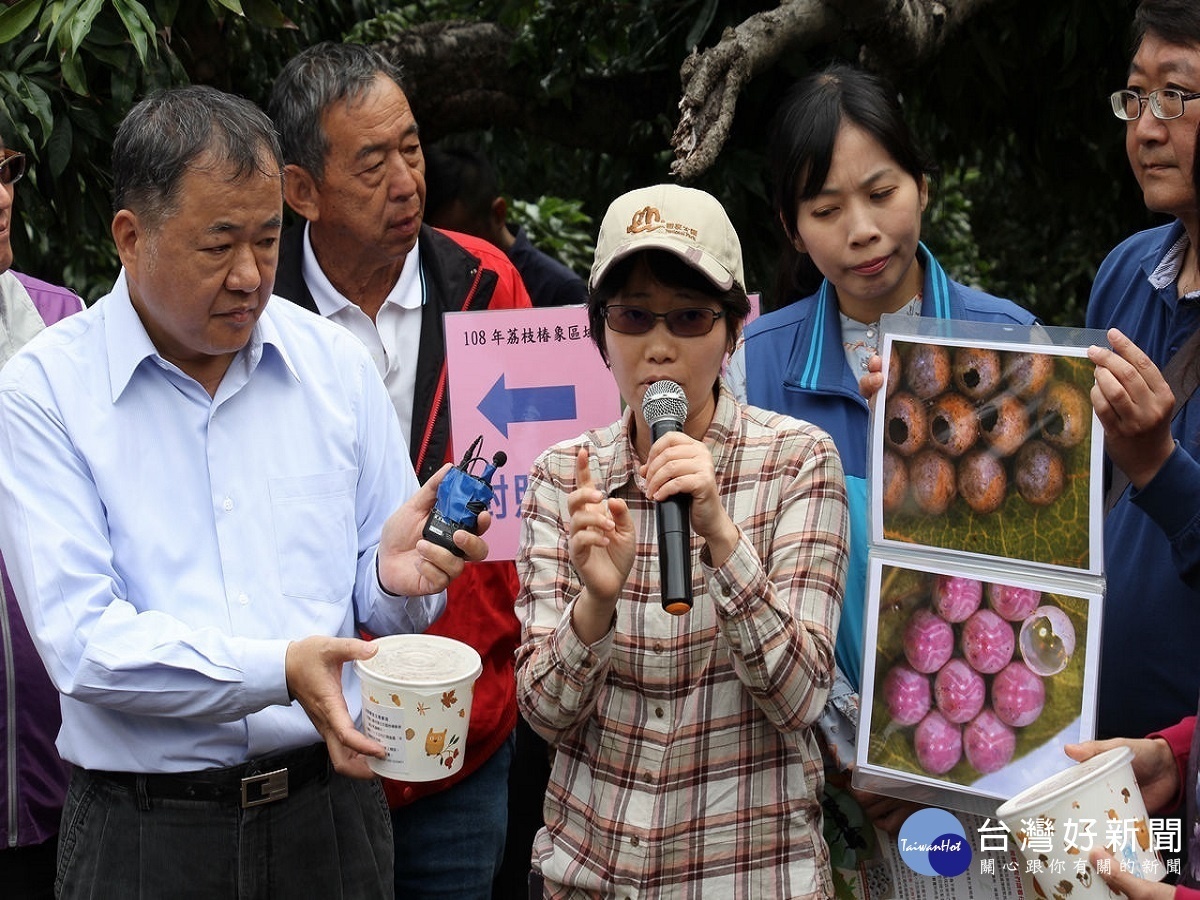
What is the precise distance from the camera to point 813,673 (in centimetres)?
216

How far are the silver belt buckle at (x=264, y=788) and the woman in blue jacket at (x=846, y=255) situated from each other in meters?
1.17

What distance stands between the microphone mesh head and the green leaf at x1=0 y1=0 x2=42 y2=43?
8.04ft

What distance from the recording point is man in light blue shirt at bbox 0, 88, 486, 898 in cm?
229

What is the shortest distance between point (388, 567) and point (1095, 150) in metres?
4.40

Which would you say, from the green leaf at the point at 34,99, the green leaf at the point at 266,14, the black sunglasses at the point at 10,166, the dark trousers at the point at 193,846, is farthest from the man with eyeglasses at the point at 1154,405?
the green leaf at the point at 34,99

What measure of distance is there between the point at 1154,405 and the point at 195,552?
1.61 meters

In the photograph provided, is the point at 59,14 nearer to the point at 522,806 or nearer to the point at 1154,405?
the point at 522,806

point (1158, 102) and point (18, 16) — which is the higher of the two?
point (18, 16)

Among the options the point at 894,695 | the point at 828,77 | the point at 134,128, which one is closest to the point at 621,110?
the point at 828,77

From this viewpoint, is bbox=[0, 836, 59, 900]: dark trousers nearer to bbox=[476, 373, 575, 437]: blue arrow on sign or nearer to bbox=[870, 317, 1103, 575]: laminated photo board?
bbox=[476, 373, 575, 437]: blue arrow on sign

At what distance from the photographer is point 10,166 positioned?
3.15 meters

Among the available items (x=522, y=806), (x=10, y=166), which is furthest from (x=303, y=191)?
(x=522, y=806)

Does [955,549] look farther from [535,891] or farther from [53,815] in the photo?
[53,815]

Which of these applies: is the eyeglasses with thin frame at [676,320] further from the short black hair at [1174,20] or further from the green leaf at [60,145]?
the green leaf at [60,145]
